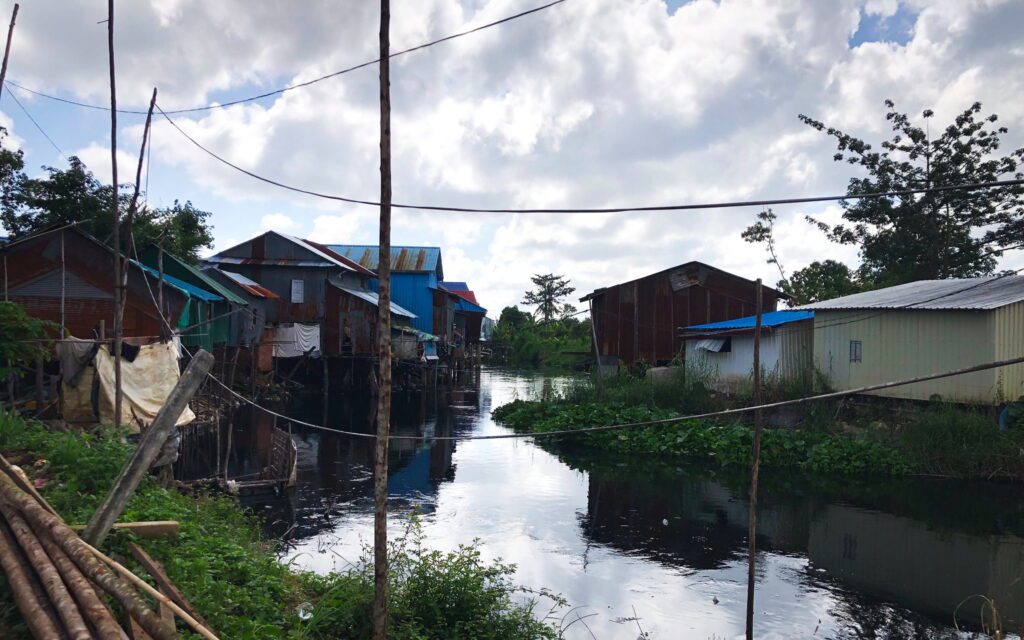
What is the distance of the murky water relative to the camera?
32.7ft

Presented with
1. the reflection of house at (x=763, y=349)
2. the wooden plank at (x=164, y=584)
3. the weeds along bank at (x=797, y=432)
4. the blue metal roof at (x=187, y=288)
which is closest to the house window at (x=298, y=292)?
the blue metal roof at (x=187, y=288)

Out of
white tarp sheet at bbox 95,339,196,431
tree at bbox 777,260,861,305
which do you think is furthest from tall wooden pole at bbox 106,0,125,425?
tree at bbox 777,260,861,305

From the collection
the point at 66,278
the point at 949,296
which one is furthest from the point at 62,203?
the point at 949,296

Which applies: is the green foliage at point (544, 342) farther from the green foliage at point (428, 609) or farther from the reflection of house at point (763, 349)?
the green foliage at point (428, 609)

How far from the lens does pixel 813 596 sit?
34.7 ft

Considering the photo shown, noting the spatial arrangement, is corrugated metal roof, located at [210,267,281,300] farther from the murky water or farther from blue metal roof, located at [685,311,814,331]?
blue metal roof, located at [685,311,814,331]

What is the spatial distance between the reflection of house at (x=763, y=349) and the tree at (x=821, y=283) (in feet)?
30.1

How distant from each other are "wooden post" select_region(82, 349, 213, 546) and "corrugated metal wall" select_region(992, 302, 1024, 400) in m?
18.3

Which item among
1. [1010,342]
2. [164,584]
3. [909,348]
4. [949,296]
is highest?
[949,296]

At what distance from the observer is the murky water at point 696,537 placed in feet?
32.7

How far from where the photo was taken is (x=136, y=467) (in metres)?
5.49

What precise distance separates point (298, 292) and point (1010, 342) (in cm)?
2825

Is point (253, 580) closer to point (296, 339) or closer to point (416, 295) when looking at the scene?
point (296, 339)

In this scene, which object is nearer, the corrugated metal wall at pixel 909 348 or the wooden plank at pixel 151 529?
the wooden plank at pixel 151 529
